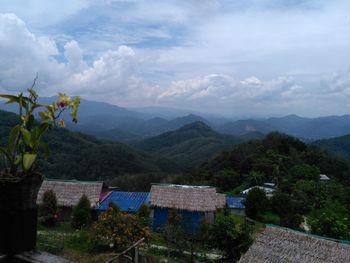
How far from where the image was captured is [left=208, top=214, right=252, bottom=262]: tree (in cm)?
1388

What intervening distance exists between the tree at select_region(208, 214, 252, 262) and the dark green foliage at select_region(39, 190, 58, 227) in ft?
25.2

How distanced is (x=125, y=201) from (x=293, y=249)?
12.4 meters

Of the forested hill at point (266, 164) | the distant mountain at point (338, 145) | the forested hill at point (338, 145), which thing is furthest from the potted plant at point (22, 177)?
the forested hill at point (338, 145)

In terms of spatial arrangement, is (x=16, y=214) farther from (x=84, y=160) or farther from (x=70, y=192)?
(x=84, y=160)

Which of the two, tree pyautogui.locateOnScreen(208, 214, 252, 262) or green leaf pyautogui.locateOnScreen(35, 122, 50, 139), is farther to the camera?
tree pyautogui.locateOnScreen(208, 214, 252, 262)

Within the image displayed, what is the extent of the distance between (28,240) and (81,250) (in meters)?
10.0

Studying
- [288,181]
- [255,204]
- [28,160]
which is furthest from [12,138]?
[288,181]

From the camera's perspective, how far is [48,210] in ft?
55.2

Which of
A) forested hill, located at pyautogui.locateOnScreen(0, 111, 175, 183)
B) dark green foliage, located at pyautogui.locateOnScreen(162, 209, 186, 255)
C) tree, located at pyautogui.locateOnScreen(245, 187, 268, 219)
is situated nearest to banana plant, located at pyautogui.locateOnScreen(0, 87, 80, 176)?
dark green foliage, located at pyautogui.locateOnScreen(162, 209, 186, 255)

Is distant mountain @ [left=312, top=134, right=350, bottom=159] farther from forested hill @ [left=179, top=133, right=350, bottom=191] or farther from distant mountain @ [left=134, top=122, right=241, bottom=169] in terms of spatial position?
forested hill @ [left=179, top=133, right=350, bottom=191]

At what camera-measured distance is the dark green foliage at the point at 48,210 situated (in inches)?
648

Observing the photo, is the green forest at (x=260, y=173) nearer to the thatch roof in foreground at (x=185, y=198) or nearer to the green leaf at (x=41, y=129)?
the green leaf at (x=41, y=129)

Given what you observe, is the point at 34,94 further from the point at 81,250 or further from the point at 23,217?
the point at 81,250

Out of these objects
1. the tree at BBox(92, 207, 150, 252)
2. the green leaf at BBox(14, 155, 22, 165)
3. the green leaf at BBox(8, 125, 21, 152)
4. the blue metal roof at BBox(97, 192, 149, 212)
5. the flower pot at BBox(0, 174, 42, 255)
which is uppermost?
the green leaf at BBox(8, 125, 21, 152)
